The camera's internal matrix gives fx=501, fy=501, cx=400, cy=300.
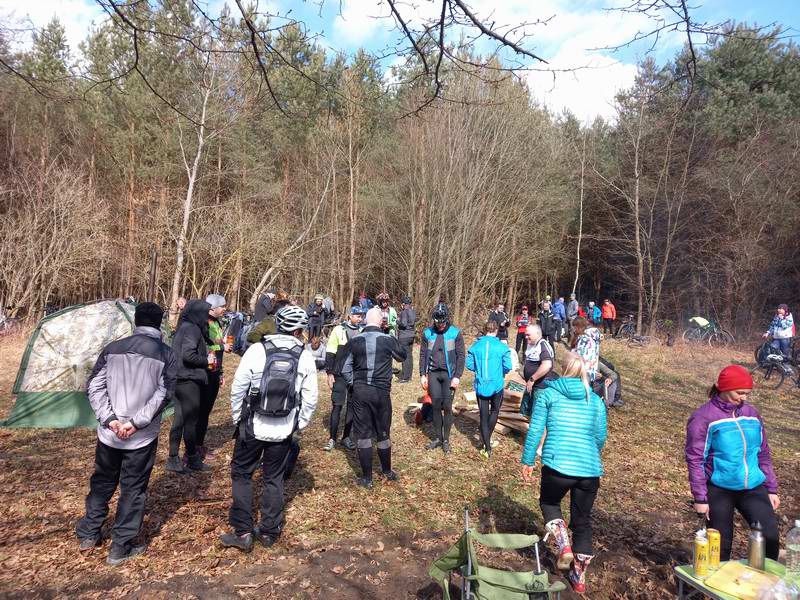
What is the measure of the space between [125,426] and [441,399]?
3.72m

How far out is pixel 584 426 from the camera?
11.0ft

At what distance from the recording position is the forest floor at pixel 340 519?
336cm

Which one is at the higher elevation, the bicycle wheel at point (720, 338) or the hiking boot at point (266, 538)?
the hiking boot at point (266, 538)

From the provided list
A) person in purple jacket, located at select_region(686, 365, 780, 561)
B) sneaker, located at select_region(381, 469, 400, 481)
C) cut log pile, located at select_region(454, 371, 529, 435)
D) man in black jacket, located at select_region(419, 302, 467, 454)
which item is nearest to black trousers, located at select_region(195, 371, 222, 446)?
sneaker, located at select_region(381, 469, 400, 481)

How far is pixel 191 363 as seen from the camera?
470cm

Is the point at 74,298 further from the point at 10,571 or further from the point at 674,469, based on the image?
the point at 674,469

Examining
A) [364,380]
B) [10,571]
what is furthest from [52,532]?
[364,380]

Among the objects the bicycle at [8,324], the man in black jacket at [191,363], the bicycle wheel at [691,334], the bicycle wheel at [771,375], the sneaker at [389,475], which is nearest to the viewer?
the man in black jacket at [191,363]

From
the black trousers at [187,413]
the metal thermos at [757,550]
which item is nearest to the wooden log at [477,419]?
the black trousers at [187,413]

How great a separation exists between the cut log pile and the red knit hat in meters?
3.94

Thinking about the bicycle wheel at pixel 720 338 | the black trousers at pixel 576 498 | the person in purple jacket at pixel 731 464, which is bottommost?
→ the bicycle wheel at pixel 720 338

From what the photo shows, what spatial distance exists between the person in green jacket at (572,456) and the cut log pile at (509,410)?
11.5ft

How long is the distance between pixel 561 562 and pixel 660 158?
19882 mm

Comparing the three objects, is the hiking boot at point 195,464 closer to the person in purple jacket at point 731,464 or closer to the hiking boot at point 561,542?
the hiking boot at point 561,542
